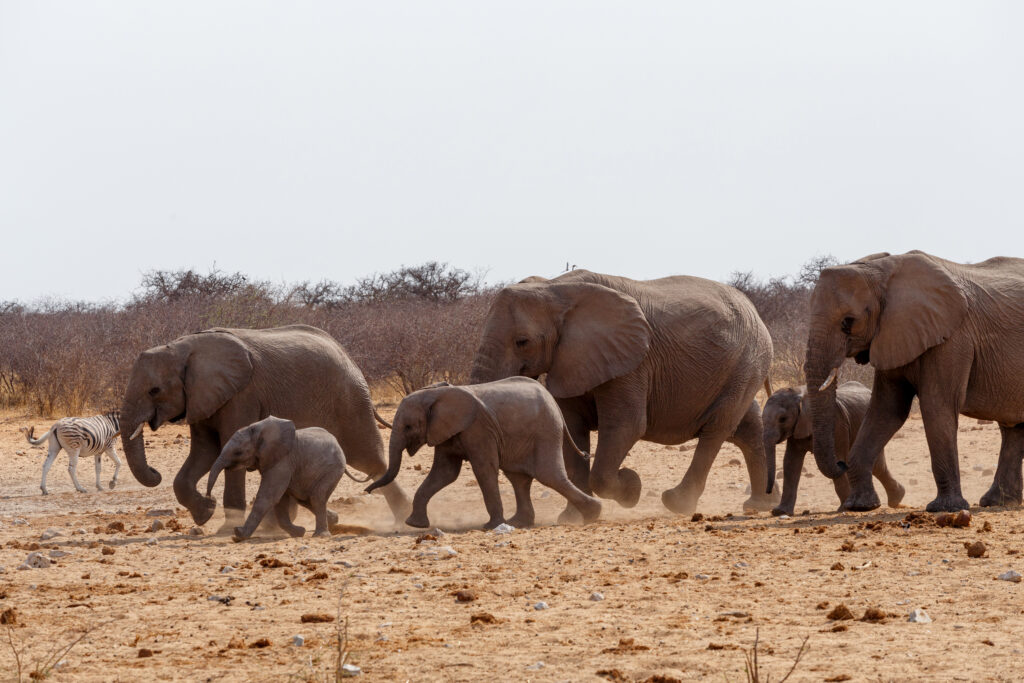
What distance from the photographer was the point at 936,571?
6883mm

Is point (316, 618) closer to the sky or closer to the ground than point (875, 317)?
closer to the ground

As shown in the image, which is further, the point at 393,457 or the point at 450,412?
the point at 393,457

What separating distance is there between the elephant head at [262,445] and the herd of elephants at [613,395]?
0.04ft

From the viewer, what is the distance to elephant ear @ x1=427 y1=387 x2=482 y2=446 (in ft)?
30.0

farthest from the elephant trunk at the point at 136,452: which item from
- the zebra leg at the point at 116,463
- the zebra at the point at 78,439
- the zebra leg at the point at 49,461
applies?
the zebra leg at the point at 116,463

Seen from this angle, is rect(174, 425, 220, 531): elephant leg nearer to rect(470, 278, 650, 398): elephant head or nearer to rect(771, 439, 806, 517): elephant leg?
rect(470, 278, 650, 398): elephant head

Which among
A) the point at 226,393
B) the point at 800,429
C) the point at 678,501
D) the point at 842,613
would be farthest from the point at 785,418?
the point at 842,613

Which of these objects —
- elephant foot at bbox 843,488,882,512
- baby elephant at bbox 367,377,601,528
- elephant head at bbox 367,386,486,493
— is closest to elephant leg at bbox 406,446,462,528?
baby elephant at bbox 367,377,601,528

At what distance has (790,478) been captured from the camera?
10992mm

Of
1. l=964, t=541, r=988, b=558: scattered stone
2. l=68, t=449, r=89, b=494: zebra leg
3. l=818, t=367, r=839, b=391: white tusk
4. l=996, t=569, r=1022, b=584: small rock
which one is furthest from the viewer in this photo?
l=68, t=449, r=89, b=494: zebra leg

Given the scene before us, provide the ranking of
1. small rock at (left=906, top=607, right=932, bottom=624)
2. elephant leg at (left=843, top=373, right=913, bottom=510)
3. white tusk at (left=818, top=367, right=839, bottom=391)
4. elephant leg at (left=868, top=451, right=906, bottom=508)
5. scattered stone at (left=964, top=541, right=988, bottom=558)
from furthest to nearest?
elephant leg at (left=868, top=451, right=906, bottom=508)
elephant leg at (left=843, top=373, right=913, bottom=510)
white tusk at (left=818, top=367, right=839, bottom=391)
scattered stone at (left=964, top=541, right=988, bottom=558)
small rock at (left=906, top=607, right=932, bottom=624)

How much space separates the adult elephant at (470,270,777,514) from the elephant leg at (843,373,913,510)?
158cm

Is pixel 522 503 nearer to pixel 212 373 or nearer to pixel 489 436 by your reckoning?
pixel 489 436

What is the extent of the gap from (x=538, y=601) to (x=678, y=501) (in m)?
4.84
